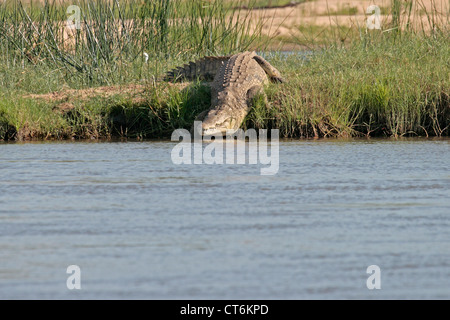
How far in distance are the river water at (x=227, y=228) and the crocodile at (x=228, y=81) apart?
6.40 feet

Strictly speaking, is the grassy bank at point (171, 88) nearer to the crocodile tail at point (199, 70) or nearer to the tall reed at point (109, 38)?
the tall reed at point (109, 38)

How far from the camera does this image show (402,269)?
14.8 ft

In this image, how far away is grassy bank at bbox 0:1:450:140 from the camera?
389 inches

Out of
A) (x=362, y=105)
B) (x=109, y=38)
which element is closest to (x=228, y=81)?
(x=109, y=38)

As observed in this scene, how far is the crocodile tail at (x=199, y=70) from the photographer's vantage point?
11.8 meters

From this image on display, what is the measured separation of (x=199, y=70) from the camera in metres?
12.1

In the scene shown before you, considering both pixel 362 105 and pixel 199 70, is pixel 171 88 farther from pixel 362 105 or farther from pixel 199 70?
pixel 362 105

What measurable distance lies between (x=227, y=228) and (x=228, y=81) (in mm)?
6269

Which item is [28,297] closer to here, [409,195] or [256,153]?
[409,195]

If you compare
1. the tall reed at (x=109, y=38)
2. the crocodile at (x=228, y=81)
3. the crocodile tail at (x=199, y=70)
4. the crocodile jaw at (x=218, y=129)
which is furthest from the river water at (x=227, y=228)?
the tall reed at (x=109, y=38)

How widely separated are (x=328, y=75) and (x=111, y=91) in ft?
9.50

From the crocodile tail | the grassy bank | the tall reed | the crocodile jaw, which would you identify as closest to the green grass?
the grassy bank

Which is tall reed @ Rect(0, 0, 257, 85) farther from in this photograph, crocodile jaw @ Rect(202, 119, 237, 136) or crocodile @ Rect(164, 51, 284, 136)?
crocodile jaw @ Rect(202, 119, 237, 136)

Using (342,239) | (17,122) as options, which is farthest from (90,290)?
(17,122)
